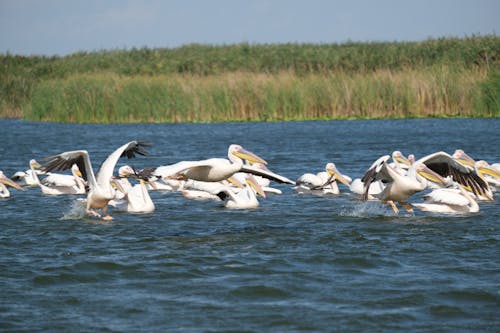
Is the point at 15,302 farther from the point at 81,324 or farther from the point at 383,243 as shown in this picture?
the point at 383,243

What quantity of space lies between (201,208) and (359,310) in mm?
5115

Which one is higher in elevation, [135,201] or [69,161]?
[69,161]

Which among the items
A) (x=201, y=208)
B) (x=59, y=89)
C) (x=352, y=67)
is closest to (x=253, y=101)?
(x=59, y=89)

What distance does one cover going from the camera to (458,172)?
991 cm

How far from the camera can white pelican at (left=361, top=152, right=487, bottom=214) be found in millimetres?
9211

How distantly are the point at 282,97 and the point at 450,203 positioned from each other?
1539 centimetres

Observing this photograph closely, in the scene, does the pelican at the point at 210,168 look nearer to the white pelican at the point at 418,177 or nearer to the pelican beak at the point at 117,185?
the white pelican at the point at 418,177

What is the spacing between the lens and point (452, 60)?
30.5m

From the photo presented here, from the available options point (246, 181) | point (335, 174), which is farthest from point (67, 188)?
point (335, 174)

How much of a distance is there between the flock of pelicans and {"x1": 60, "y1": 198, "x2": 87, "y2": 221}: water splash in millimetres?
195

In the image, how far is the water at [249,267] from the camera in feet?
18.6

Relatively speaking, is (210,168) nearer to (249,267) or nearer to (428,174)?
(249,267)

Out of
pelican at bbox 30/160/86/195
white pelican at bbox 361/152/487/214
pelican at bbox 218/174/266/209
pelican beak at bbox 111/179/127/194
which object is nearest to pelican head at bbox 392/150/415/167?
white pelican at bbox 361/152/487/214

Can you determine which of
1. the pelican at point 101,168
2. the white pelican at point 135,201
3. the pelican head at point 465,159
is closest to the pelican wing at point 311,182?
the pelican head at point 465,159
